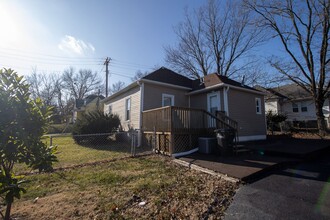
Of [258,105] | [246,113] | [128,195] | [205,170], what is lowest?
[128,195]

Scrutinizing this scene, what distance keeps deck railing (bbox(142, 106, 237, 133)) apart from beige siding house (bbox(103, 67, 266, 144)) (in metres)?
1.31

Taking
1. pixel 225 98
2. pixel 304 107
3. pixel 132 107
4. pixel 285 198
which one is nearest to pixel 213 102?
pixel 225 98

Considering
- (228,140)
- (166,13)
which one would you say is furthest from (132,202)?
(166,13)

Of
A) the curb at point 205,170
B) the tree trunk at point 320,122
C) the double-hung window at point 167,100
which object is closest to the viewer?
the curb at point 205,170

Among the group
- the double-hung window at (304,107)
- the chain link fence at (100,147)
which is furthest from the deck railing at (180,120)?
the double-hung window at (304,107)

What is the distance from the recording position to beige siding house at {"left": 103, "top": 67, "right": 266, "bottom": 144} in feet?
34.4

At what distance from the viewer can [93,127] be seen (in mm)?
11531

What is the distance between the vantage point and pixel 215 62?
71.6 ft

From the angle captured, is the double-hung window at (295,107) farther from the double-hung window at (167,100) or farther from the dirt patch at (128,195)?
the dirt patch at (128,195)

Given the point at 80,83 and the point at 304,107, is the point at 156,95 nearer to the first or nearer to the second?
the point at 304,107

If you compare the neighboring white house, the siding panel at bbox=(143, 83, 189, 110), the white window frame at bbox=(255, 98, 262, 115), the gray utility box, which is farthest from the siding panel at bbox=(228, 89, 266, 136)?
the neighboring white house

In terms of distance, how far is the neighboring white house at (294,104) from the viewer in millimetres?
20409

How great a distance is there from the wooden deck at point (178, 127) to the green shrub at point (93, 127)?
3949 millimetres

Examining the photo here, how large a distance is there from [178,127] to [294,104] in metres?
21.6
